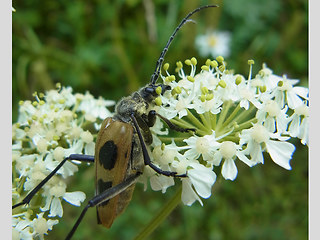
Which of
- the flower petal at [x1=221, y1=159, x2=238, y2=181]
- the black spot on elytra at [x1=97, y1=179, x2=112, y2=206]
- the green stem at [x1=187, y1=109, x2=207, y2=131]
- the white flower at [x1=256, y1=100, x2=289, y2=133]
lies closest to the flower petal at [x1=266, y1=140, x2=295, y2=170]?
the white flower at [x1=256, y1=100, x2=289, y2=133]

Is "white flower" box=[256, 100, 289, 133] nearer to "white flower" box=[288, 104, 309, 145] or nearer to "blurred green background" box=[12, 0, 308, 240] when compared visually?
"white flower" box=[288, 104, 309, 145]

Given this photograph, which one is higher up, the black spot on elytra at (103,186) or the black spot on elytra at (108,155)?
the black spot on elytra at (108,155)

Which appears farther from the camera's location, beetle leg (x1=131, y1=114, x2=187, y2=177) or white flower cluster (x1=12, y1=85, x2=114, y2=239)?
white flower cluster (x1=12, y1=85, x2=114, y2=239)

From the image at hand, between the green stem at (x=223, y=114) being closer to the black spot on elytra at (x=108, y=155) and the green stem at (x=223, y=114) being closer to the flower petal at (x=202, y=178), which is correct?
the flower petal at (x=202, y=178)

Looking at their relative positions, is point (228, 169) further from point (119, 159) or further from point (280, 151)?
point (119, 159)

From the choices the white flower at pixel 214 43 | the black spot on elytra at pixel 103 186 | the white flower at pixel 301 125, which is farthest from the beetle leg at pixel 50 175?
the white flower at pixel 214 43

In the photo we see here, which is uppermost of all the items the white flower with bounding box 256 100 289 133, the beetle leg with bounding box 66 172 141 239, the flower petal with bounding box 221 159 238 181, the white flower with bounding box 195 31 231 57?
the white flower with bounding box 195 31 231 57
